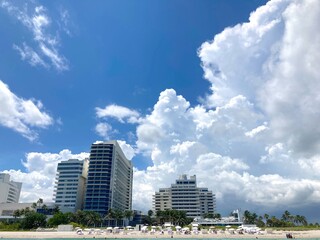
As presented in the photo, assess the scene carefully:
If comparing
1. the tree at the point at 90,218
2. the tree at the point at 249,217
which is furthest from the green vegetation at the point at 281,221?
the tree at the point at 90,218

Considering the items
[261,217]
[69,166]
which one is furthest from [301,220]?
[69,166]

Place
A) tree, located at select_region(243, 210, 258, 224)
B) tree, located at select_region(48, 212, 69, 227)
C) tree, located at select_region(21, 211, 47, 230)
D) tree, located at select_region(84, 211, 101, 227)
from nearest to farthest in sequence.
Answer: tree, located at select_region(21, 211, 47, 230) < tree, located at select_region(48, 212, 69, 227) < tree, located at select_region(84, 211, 101, 227) < tree, located at select_region(243, 210, 258, 224)

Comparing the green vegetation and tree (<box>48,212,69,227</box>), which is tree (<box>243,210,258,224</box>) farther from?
tree (<box>48,212,69,227</box>)

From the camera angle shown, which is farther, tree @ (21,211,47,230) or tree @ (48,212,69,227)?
tree @ (48,212,69,227)

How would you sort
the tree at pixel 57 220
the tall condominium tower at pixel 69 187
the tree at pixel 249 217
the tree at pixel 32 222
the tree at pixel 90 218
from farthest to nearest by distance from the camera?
the tall condominium tower at pixel 69 187
the tree at pixel 249 217
the tree at pixel 90 218
the tree at pixel 57 220
the tree at pixel 32 222

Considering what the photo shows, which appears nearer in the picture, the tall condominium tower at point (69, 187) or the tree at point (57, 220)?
the tree at point (57, 220)

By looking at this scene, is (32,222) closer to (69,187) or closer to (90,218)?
(90,218)

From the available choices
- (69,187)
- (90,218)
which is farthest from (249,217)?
(69,187)

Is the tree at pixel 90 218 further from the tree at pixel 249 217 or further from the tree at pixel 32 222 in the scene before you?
the tree at pixel 249 217

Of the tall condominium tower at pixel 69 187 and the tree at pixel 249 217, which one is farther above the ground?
the tall condominium tower at pixel 69 187

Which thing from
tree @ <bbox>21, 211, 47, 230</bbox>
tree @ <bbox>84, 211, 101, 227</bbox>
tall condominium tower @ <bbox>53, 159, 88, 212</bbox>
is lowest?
tree @ <bbox>21, 211, 47, 230</bbox>

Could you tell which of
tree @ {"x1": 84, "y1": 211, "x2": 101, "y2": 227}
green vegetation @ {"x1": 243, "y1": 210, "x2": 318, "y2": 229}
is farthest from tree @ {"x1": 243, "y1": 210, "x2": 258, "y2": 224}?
tree @ {"x1": 84, "y1": 211, "x2": 101, "y2": 227}

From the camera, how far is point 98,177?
636ft

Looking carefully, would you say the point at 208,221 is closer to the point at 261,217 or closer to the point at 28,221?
the point at 261,217
